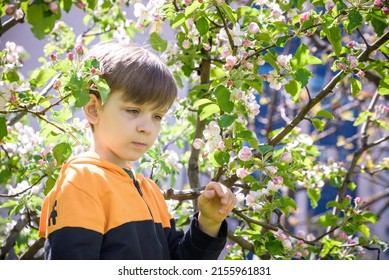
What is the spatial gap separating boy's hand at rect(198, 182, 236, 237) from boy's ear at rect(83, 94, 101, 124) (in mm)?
309

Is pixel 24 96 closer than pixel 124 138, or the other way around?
pixel 124 138

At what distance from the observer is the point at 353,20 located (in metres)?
1.90

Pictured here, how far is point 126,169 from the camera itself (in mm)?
1556

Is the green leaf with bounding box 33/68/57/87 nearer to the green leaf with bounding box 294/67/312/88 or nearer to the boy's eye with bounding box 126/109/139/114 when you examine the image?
the boy's eye with bounding box 126/109/139/114

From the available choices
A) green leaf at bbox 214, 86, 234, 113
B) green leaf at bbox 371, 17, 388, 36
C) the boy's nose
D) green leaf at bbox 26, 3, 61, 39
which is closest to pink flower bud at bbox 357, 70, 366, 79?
green leaf at bbox 371, 17, 388, 36

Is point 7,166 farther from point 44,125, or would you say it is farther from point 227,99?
point 227,99

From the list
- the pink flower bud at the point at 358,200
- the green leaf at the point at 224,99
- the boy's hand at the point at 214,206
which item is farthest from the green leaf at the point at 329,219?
the boy's hand at the point at 214,206

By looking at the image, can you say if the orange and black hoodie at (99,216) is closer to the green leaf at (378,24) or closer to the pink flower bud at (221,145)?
the pink flower bud at (221,145)

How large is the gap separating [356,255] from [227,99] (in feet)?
3.59

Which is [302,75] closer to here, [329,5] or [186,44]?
[329,5]

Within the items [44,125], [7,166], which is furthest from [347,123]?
[44,125]

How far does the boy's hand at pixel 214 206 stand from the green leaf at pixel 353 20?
2.13 ft

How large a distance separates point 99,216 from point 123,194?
0.34 ft

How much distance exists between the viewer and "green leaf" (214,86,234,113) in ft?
6.07
